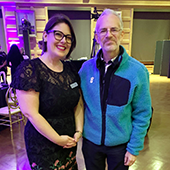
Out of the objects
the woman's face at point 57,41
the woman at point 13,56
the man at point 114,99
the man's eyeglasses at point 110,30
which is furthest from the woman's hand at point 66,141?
the woman at point 13,56

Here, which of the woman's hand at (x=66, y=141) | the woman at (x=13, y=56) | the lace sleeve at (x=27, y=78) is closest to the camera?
the lace sleeve at (x=27, y=78)

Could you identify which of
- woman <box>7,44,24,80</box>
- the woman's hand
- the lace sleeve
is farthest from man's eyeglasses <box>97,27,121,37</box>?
woman <box>7,44,24,80</box>

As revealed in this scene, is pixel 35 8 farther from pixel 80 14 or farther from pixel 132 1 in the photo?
pixel 132 1

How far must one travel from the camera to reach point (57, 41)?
109 centimetres

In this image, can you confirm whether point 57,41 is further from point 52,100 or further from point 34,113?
point 34,113

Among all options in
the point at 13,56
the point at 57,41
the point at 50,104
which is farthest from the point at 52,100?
the point at 13,56

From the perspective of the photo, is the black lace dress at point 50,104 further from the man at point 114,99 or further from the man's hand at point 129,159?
the man's hand at point 129,159

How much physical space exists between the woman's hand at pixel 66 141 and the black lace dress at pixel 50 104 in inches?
1.6

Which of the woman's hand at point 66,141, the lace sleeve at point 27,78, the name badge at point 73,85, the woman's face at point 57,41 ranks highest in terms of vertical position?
the woman's face at point 57,41

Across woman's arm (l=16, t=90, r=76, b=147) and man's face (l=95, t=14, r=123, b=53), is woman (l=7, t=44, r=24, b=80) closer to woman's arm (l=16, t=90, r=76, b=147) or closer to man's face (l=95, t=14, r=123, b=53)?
woman's arm (l=16, t=90, r=76, b=147)

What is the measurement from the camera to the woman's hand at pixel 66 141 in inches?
45.6

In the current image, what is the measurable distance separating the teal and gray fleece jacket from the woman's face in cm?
27

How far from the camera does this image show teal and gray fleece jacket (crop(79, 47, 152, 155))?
105 centimetres

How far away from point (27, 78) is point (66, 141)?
1.81ft
